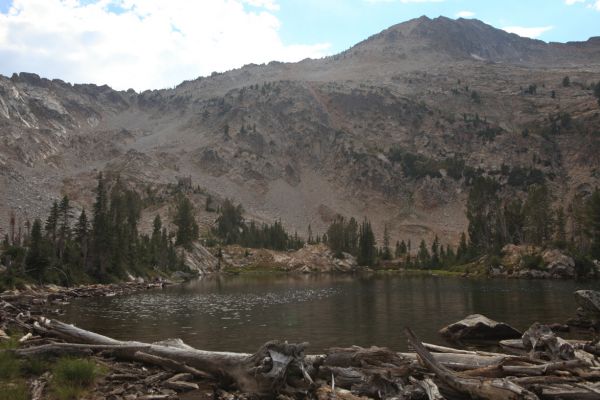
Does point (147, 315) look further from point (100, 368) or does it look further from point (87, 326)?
point (100, 368)

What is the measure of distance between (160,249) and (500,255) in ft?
331

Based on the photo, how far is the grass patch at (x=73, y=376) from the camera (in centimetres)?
1753

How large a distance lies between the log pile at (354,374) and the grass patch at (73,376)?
0.54m

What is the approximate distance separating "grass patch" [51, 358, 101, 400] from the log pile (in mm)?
544

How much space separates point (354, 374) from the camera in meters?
18.5

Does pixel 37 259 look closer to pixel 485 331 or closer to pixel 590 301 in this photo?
pixel 485 331

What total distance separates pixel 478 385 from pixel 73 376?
14386 mm

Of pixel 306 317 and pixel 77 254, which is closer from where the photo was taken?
pixel 306 317

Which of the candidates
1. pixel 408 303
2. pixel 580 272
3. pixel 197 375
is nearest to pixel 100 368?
pixel 197 375

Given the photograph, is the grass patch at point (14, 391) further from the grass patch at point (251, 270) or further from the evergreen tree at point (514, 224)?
the grass patch at point (251, 270)

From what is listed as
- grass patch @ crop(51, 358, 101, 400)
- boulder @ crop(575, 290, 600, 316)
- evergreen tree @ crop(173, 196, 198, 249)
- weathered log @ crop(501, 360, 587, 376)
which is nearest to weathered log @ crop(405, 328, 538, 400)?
weathered log @ crop(501, 360, 587, 376)

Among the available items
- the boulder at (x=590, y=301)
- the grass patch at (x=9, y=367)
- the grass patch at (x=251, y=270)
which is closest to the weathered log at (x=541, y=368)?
the grass patch at (x=9, y=367)

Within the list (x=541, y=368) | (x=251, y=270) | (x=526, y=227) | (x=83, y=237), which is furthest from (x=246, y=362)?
(x=251, y=270)

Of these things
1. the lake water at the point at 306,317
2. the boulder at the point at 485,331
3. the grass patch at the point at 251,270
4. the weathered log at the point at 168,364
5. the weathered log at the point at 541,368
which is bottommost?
the grass patch at the point at 251,270
